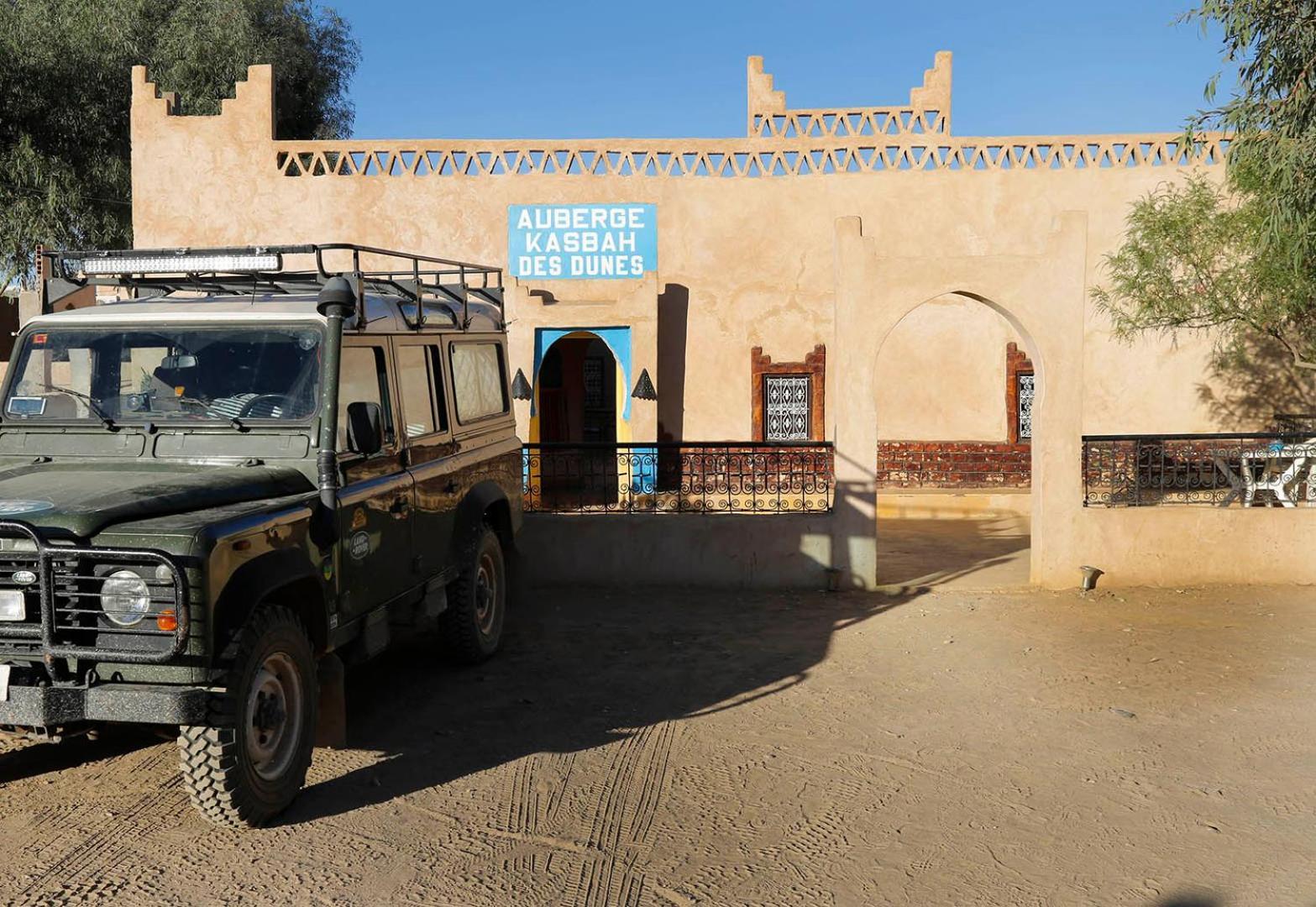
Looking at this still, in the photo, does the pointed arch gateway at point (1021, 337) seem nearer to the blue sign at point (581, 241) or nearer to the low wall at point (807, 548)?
the low wall at point (807, 548)

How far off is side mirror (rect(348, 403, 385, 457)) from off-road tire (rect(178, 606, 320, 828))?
839 mm

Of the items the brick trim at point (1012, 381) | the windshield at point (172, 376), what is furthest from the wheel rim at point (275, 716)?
the brick trim at point (1012, 381)

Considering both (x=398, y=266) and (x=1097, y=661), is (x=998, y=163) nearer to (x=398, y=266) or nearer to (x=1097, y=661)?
(x=398, y=266)

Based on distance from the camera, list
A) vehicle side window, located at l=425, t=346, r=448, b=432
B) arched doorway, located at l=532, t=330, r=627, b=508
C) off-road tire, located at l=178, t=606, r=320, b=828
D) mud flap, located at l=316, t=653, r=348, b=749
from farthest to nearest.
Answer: arched doorway, located at l=532, t=330, r=627, b=508 → vehicle side window, located at l=425, t=346, r=448, b=432 → mud flap, located at l=316, t=653, r=348, b=749 → off-road tire, located at l=178, t=606, r=320, b=828

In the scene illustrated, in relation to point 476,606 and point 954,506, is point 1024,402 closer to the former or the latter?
point 954,506

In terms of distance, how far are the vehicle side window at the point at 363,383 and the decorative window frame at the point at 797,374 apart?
1082cm

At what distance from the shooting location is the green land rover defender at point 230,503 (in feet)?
14.1

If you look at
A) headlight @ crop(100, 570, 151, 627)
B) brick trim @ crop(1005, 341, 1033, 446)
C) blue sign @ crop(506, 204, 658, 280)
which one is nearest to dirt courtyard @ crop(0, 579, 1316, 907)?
headlight @ crop(100, 570, 151, 627)

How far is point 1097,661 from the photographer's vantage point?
7762mm

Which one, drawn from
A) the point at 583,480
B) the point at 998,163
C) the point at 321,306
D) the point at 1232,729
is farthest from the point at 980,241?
the point at 321,306

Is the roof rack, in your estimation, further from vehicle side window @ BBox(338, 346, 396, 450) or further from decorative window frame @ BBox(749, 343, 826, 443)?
decorative window frame @ BBox(749, 343, 826, 443)

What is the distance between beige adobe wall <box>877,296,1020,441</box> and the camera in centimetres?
1648

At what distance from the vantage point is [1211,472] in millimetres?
10883

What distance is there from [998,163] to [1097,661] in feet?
33.3
